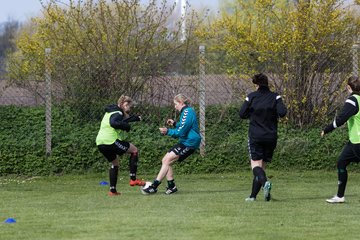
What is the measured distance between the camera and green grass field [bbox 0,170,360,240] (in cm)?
922

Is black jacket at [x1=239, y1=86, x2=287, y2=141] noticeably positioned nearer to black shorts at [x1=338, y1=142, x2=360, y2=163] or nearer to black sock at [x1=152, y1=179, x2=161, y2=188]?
black shorts at [x1=338, y1=142, x2=360, y2=163]

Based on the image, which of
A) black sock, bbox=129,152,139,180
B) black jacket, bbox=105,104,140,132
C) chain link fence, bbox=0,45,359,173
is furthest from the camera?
chain link fence, bbox=0,45,359,173

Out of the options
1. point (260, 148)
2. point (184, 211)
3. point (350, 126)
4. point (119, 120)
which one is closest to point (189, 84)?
point (119, 120)

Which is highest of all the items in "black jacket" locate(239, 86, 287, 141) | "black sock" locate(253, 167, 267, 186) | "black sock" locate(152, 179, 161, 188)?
"black jacket" locate(239, 86, 287, 141)

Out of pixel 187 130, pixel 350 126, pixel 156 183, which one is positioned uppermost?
pixel 350 126

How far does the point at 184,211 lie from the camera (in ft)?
36.4

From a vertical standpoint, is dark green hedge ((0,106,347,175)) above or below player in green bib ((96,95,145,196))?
below

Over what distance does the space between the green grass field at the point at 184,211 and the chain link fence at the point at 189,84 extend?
2.19 metres

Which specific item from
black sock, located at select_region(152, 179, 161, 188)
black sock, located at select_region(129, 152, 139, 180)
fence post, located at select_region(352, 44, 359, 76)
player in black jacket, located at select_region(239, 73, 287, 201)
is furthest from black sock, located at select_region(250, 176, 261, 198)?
fence post, located at select_region(352, 44, 359, 76)

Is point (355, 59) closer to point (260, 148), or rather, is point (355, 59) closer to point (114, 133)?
point (260, 148)

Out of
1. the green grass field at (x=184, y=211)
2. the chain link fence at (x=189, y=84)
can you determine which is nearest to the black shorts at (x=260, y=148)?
the green grass field at (x=184, y=211)

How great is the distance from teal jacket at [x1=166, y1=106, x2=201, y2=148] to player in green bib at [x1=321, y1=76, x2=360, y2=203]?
86.2 inches

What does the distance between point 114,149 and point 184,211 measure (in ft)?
9.57

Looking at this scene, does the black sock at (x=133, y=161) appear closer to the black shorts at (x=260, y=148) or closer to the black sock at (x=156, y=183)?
the black sock at (x=156, y=183)
